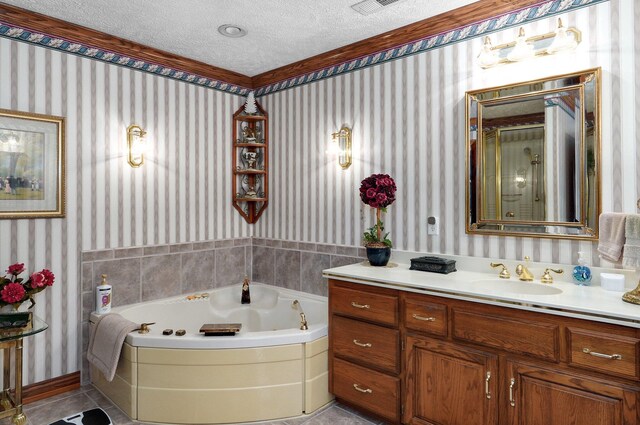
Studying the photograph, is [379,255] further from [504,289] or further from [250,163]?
[250,163]

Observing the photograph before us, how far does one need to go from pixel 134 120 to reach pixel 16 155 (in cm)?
84

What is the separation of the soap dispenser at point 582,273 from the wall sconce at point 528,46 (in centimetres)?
114

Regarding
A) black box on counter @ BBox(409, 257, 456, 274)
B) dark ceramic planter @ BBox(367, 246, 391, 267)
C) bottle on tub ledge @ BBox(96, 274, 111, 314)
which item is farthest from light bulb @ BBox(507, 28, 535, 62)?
bottle on tub ledge @ BBox(96, 274, 111, 314)

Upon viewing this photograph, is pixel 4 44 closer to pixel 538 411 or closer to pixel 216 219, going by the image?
pixel 216 219

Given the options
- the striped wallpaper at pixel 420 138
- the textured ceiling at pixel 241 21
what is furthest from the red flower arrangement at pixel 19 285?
the striped wallpaper at pixel 420 138

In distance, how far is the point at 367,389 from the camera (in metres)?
2.52

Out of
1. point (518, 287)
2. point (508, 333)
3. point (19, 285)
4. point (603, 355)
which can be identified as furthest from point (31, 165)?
point (603, 355)

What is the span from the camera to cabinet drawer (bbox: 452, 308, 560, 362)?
183 cm

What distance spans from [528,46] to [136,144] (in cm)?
282

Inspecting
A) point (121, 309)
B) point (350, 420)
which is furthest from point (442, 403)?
point (121, 309)

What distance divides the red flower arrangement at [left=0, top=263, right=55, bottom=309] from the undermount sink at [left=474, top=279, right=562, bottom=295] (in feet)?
8.59

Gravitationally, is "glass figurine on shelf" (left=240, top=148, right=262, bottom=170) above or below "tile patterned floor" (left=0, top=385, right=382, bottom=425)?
above

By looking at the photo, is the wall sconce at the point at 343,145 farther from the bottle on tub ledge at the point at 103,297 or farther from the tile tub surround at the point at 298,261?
the bottle on tub ledge at the point at 103,297

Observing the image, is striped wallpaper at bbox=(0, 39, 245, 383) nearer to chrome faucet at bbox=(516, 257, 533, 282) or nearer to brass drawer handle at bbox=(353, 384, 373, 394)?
brass drawer handle at bbox=(353, 384, 373, 394)
